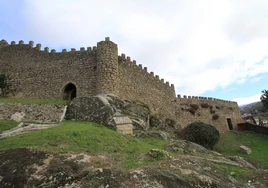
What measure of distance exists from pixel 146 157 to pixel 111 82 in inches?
461

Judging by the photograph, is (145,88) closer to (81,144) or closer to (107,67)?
(107,67)

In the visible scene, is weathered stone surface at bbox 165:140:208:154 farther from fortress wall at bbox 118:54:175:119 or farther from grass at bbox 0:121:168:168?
fortress wall at bbox 118:54:175:119

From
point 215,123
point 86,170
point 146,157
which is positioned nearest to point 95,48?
point 146,157

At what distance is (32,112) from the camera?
1456 cm

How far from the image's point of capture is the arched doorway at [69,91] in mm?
20688

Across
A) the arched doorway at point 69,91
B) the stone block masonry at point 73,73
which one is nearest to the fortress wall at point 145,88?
the stone block masonry at point 73,73

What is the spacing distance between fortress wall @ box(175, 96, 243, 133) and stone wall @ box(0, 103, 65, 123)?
63.8 ft

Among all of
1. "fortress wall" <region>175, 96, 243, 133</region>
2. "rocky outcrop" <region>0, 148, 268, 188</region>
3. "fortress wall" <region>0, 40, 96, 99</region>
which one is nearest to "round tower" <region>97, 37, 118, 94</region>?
"fortress wall" <region>0, 40, 96, 99</region>

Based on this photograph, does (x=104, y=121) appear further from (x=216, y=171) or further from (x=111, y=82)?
(x=216, y=171)

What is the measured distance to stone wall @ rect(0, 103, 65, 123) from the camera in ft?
45.4

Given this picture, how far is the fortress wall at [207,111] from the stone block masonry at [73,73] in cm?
780

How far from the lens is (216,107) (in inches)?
1492

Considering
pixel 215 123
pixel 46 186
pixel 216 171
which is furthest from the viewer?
pixel 215 123

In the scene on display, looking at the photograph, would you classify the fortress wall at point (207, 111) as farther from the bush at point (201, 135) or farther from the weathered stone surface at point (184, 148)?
the weathered stone surface at point (184, 148)
